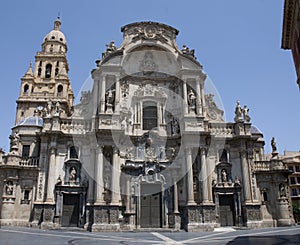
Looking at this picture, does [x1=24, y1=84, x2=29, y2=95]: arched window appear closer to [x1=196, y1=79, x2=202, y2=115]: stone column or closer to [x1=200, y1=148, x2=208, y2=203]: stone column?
[x1=196, y1=79, x2=202, y2=115]: stone column

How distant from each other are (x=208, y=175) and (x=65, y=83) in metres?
28.2

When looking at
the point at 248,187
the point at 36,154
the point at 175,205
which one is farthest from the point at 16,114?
the point at 248,187

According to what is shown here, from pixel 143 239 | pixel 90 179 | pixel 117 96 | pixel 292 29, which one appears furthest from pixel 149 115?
pixel 292 29

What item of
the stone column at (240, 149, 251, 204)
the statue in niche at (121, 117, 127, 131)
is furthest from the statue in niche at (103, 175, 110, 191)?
the stone column at (240, 149, 251, 204)

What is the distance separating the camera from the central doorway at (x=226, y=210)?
23984 millimetres

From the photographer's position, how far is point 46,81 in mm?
45281

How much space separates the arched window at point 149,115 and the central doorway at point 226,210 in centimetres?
828

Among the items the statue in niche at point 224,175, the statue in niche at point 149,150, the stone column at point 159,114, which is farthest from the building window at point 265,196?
the stone column at point 159,114

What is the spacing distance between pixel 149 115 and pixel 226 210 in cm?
1017

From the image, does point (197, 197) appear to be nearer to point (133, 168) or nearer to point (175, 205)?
point (175, 205)

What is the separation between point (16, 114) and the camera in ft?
138

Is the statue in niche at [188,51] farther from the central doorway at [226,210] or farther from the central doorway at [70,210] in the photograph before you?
the central doorway at [70,210]

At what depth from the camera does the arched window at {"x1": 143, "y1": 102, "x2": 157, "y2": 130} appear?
26656 millimetres

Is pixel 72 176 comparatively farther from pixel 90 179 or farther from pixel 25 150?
pixel 25 150
